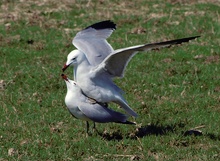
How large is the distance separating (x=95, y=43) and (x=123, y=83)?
1198mm

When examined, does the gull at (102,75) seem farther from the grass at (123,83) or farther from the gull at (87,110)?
the grass at (123,83)

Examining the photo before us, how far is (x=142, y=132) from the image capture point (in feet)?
25.8

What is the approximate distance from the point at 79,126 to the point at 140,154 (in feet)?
4.02

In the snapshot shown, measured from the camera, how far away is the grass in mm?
7348

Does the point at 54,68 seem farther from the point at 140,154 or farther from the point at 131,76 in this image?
the point at 140,154

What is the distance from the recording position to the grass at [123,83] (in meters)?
7.35

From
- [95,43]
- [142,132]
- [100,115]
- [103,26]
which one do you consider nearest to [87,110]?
[100,115]

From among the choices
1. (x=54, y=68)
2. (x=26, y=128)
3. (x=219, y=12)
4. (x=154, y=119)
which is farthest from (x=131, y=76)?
(x=219, y=12)

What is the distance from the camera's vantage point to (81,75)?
26.1 ft

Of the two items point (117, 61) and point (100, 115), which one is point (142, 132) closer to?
point (100, 115)

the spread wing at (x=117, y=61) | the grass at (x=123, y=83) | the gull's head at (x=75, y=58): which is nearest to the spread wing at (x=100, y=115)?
the grass at (x=123, y=83)

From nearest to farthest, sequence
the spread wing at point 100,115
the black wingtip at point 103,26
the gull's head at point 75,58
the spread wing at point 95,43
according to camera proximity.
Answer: the spread wing at point 100,115 → the gull's head at point 75,58 → the spread wing at point 95,43 → the black wingtip at point 103,26

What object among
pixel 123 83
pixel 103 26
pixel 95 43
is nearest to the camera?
pixel 95 43

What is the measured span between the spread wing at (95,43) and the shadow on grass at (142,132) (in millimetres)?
1058
